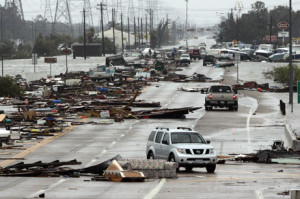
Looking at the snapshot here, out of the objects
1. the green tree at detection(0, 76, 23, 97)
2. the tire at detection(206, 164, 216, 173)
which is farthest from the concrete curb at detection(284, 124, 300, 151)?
the green tree at detection(0, 76, 23, 97)

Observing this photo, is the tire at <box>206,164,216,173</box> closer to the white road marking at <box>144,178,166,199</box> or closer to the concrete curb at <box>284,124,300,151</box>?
the white road marking at <box>144,178,166,199</box>

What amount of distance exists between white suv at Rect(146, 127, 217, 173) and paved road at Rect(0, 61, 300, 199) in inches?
16.6

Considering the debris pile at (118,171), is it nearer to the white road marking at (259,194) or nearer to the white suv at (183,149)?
the white suv at (183,149)

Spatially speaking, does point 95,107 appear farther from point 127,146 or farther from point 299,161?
point 299,161

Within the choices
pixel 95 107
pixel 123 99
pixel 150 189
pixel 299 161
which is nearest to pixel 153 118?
pixel 95 107

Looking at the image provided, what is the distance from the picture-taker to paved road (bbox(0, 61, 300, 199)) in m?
20.6

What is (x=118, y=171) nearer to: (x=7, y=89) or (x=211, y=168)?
(x=211, y=168)

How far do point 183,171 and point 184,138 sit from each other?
1.15 metres

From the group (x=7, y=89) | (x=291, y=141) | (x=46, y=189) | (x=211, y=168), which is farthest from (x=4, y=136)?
(x=7, y=89)

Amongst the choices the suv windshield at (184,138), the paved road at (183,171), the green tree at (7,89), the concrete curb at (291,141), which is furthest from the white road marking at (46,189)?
the green tree at (7,89)

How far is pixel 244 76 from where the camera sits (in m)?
98.0

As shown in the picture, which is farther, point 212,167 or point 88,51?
point 88,51

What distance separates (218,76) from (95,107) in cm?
4289

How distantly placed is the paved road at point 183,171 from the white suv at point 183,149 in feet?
1.38
